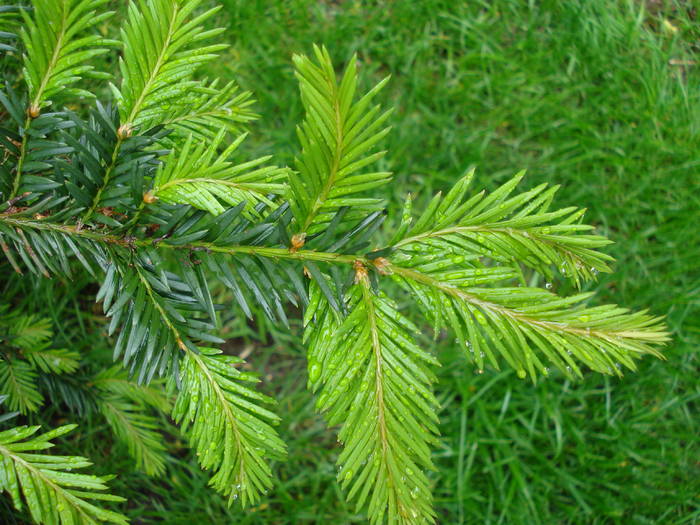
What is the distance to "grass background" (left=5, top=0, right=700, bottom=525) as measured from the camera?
1.76 meters

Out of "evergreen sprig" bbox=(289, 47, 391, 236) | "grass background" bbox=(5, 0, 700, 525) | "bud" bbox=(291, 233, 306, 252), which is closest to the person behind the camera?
"evergreen sprig" bbox=(289, 47, 391, 236)

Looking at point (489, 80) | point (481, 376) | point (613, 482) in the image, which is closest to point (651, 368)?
point (613, 482)

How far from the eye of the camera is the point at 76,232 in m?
0.71

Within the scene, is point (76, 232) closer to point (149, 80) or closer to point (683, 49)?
point (149, 80)

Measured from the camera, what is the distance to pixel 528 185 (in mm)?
1983

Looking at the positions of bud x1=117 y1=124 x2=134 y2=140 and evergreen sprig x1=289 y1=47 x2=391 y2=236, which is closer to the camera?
evergreen sprig x1=289 y1=47 x2=391 y2=236

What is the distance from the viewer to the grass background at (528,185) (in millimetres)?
1765

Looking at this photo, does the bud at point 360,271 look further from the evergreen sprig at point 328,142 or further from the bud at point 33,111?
the bud at point 33,111

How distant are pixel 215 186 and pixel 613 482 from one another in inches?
68.0

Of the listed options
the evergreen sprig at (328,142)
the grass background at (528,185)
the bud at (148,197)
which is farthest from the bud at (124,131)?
the grass background at (528,185)

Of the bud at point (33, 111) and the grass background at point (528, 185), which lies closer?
the bud at point (33, 111)

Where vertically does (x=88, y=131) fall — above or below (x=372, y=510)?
above

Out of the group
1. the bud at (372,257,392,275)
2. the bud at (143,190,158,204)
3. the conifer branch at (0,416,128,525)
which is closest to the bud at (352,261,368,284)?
the bud at (372,257,392,275)

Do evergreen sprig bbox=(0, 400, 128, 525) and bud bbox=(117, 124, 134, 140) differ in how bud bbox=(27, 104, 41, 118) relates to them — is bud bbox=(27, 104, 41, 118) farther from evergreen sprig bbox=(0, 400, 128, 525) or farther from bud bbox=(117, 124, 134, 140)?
evergreen sprig bbox=(0, 400, 128, 525)
